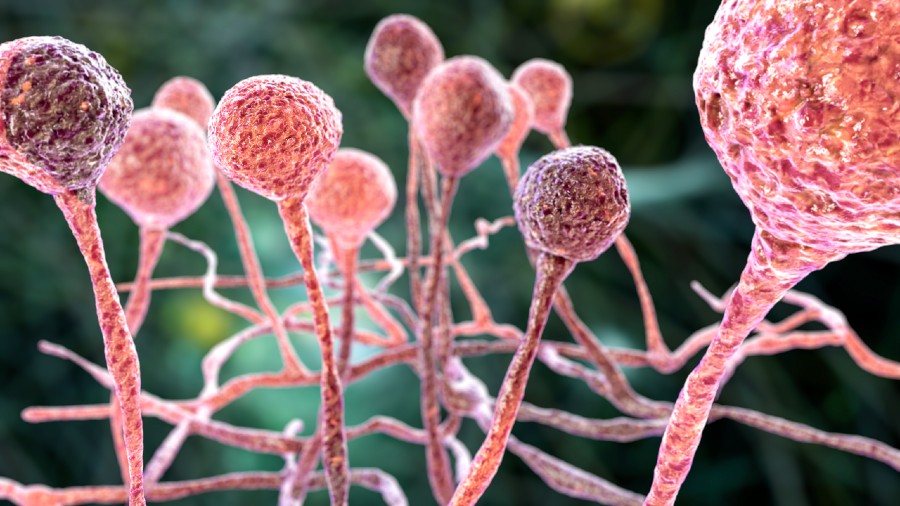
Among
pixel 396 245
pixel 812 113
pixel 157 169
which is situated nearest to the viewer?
pixel 812 113

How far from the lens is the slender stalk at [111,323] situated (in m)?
0.15

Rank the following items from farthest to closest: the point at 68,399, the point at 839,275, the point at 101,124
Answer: the point at 68,399
the point at 839,275
the point at 101,124

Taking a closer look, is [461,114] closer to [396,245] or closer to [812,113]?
[812,113]

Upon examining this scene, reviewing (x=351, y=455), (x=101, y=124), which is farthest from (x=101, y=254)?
(x=351, y=455)

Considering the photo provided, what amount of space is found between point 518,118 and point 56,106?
16 cm

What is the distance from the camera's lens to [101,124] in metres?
0.14

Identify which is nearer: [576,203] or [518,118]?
[576,203]

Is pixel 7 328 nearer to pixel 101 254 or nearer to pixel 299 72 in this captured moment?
pixel 299 72

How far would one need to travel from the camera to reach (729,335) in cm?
14

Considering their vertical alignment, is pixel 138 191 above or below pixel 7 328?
below

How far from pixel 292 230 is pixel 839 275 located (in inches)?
24.7

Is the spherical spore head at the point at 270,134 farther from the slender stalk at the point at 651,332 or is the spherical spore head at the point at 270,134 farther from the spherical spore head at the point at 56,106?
the slender stalk at the point at 651,332

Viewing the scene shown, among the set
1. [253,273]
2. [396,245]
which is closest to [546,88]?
[253,273]

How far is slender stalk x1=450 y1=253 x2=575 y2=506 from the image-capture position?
0.53 feet
